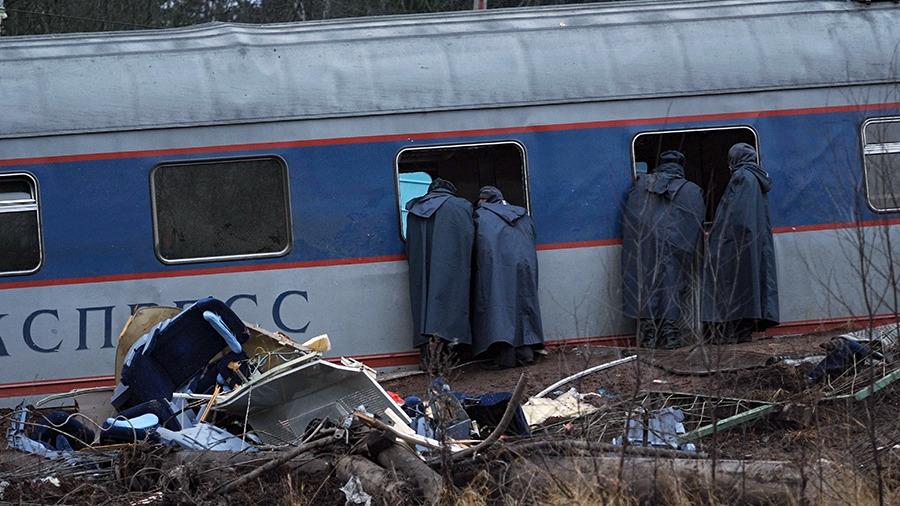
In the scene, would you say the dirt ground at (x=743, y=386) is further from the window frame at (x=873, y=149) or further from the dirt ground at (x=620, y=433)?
the window frame at (x=873, y=149)

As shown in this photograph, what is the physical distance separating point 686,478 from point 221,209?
16.1 ft

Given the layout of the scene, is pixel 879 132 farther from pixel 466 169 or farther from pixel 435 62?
pixel 435 62

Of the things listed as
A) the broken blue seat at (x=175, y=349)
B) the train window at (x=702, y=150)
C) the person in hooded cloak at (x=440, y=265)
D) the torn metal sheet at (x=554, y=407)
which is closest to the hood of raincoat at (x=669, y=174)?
the train window at (x=702, y=150)

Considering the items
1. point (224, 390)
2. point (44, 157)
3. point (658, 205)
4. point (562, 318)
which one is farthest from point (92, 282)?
point (658, 205)

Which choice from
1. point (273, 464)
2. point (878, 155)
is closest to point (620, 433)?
point (273, 464)

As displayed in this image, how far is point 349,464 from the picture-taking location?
708cm

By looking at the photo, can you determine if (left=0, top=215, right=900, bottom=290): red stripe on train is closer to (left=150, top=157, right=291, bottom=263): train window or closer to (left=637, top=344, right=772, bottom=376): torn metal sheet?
(left=150, top=157, right=291, bottom=263): train window

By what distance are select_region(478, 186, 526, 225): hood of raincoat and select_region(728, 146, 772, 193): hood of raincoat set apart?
171 centimetres

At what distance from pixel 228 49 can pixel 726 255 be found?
4245 mm

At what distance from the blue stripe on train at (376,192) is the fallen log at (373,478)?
3400 mm

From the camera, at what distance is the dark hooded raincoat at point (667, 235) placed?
10188 mm

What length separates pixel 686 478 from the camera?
21.7ft

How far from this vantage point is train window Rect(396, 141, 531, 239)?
10492 millimetres

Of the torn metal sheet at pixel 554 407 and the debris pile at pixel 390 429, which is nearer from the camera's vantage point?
the debris pile at pixel 390 429
